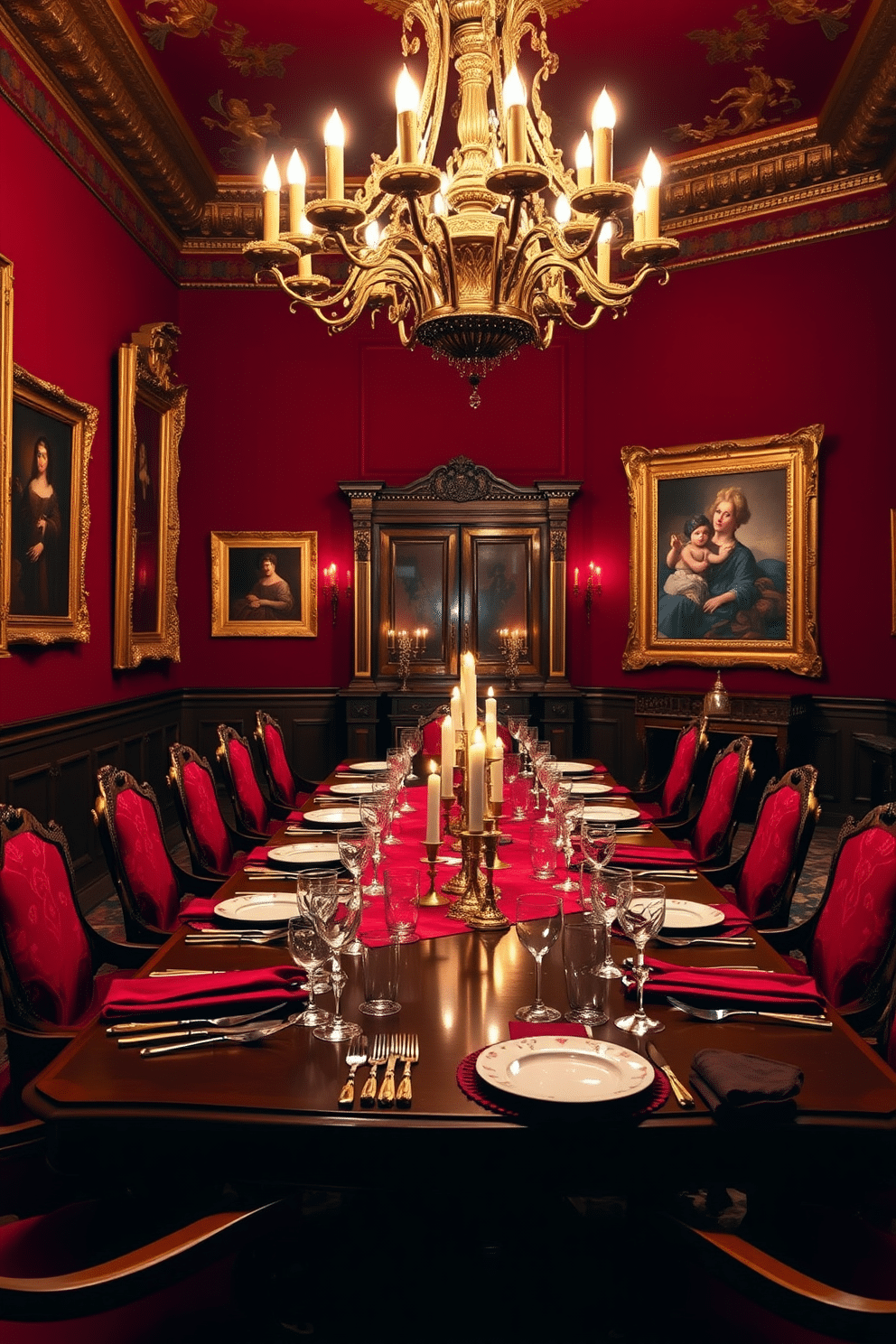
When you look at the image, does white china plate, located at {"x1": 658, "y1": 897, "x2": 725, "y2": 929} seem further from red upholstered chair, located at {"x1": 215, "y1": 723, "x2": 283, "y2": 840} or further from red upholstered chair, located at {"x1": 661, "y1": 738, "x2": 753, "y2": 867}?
red upholstered chair, located at {"x1": 215, "y1": 723, "x2": 283, "y2": 840}

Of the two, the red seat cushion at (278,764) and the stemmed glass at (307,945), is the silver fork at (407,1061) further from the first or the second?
the red seat cushion at (278,764)

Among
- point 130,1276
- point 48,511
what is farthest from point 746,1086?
point 48,511

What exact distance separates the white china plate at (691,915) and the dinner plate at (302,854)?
96 cm

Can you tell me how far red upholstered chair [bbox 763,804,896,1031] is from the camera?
212 cm

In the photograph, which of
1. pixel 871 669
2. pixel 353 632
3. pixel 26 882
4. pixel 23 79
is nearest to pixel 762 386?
pixel 871 669

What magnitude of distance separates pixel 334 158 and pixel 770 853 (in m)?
2.57

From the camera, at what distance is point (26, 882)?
2.12m

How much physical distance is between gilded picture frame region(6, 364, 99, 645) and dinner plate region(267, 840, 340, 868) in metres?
2.32

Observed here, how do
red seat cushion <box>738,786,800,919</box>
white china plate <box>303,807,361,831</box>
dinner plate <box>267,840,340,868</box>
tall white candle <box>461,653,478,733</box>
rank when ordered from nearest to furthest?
tall white candle <box>461,653,478,733</box>
dinner plate <box>267,840,340,868</box>
red seat cushion <box>738,786,800,919</box>
white china plate <box>303,807,361,831</box>

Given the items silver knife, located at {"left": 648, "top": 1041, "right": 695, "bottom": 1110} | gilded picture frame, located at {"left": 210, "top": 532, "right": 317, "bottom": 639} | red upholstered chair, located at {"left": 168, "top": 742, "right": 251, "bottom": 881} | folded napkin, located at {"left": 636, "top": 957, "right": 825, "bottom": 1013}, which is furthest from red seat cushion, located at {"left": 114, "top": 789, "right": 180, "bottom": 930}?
gilded picture frame, located at {"left": 210, "top": 532, "right": 317, "bottom": 639}

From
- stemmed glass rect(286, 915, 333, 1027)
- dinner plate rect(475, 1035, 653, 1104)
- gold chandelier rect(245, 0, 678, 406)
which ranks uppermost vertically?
gold chandelier rect(245, 0, 678, 406)

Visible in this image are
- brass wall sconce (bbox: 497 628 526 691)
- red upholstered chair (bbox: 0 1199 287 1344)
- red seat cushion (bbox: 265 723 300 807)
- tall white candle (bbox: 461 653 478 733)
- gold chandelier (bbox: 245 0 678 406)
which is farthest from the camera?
brass wall sconce (bbox: 497 628 526 691)

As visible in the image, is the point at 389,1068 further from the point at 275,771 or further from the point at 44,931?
the point at 275,771

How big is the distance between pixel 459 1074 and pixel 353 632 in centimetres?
624
